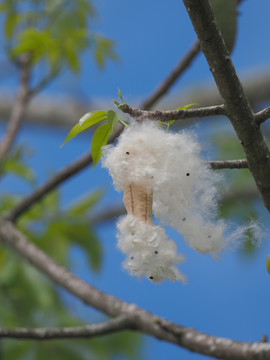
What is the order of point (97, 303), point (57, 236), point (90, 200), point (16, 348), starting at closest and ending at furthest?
point (97, 303) → point (16, 348) → point (57, 236) → point (90, 200)

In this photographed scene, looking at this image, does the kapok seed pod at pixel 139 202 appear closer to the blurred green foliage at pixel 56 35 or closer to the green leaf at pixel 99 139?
the green leaf at pixel 99 139

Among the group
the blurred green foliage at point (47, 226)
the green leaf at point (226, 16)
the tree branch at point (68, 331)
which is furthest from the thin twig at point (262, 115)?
the blurred green foliage at point (47, 226)

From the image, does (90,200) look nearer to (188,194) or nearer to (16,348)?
(16,348)

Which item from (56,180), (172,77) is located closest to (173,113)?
(172,77)

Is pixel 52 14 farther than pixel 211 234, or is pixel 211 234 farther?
pixel 52 14

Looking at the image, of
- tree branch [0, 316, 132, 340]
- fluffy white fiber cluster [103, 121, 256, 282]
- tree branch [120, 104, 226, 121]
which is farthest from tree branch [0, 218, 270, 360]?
tree branch [120, 104, 226, 121]

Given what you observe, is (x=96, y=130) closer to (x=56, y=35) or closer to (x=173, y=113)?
(x=173, y=113)

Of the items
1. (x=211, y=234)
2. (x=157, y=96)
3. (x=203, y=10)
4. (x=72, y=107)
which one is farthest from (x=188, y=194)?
(x=72, y=107)

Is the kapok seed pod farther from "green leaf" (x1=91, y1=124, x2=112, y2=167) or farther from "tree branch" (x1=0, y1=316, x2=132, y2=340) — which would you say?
"tree branch" (x1=0, y1=316, x2=132, y2=340)
